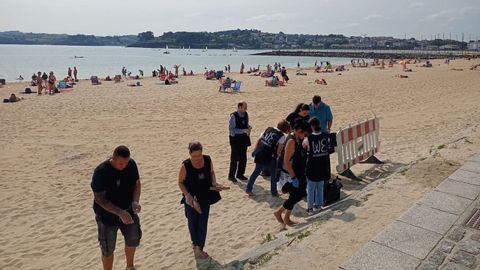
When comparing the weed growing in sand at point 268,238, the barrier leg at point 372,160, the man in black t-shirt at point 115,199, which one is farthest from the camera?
the barrier leg at point 372,160

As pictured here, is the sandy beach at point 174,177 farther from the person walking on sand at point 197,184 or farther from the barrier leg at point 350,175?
the person walking on sand at point 197,184

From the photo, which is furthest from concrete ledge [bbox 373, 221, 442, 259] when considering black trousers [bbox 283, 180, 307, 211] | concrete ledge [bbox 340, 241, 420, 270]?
black trousers [bbox 283, 180, 307, 211]

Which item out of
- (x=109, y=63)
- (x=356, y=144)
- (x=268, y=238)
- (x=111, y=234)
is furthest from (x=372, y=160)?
(x=109, y=63)

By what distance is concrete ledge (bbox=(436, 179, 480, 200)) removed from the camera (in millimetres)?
5430

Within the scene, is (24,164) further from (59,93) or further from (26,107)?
(59,93)

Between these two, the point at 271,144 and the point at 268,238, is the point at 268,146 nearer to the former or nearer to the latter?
the point at 271,144

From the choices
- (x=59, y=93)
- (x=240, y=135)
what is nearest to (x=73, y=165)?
(x=240, y=135)

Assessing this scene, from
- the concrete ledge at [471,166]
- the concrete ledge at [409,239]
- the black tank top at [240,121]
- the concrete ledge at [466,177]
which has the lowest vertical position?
the concrete ledge at [409,239]

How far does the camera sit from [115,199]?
13.3 ft

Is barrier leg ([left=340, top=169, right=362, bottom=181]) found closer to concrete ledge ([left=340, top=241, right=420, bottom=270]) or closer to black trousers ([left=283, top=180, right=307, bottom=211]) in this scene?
black trousers ([left=283, top=180, right=307, bottom=211])

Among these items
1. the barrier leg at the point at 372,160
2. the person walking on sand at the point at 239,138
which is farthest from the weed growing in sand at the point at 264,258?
the barrier leg at the point at 372,160

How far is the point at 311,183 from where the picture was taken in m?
5.67

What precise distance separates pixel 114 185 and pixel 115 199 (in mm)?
156

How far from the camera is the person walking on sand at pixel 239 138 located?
7312 mm
